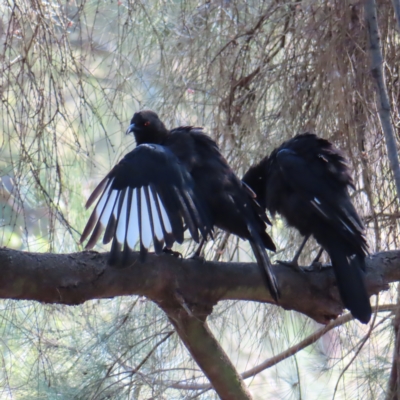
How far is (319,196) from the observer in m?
2.39

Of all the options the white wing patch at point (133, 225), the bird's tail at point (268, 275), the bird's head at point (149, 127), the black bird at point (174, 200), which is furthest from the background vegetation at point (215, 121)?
the bird's tail at point (268, 275)

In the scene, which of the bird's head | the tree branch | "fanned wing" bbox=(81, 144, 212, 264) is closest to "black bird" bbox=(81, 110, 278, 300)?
"fanned wing" bbox=(81, 144, 212, 264)

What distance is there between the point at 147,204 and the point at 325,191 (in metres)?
0.71

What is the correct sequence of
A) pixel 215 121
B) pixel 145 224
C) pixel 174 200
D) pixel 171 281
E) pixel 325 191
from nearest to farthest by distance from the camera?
pixel 171 281
pixel 145 224
pixel 174 200
pixel 325 191
pixel 215 121

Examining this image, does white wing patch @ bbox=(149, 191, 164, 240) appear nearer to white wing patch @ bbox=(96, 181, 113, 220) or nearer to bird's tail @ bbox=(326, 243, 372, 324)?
white wing patch @ bbox=(96, 181, 113, 220)

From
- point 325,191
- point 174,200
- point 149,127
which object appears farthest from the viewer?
point 149,127

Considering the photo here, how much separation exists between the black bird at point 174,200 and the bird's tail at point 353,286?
0.25 metres

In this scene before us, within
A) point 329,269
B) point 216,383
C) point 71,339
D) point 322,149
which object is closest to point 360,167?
point 322,149

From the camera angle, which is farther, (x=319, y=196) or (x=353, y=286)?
(x=319, y=196)

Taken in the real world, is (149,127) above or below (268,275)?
above

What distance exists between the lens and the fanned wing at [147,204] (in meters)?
1.88

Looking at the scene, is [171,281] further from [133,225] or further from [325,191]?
[325,191]

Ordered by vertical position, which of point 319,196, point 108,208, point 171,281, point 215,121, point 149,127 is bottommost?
point 171,281

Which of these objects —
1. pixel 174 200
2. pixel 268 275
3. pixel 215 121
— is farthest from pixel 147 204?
pixel 215 121
